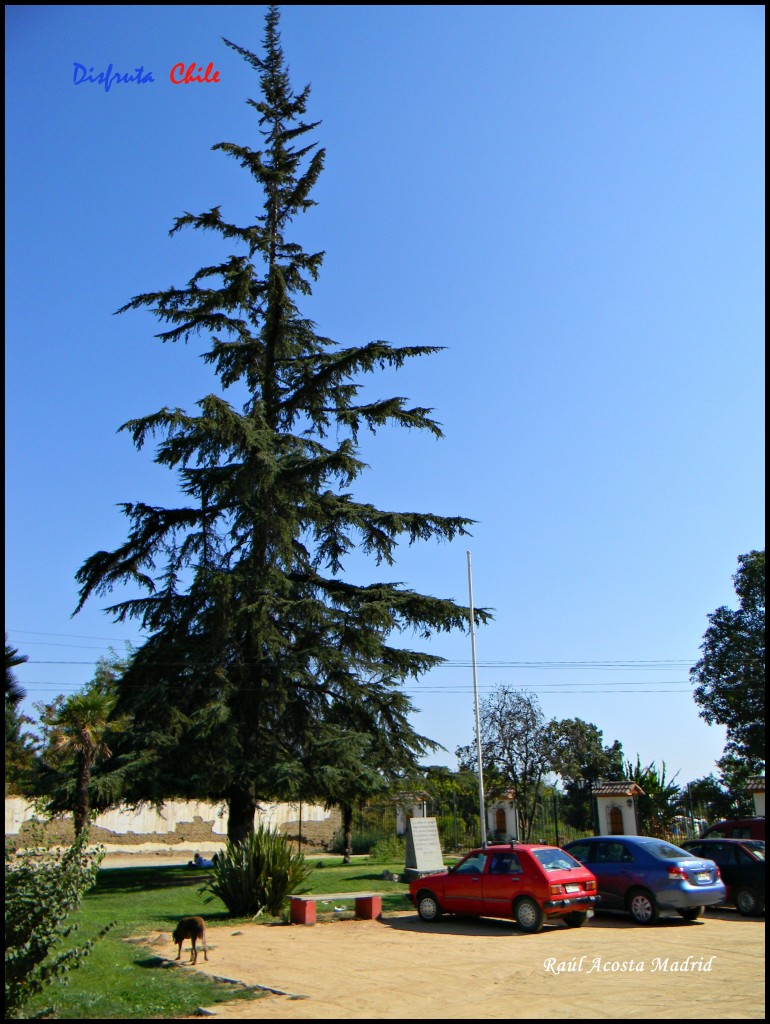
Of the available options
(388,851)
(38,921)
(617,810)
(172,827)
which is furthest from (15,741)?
(38,921)

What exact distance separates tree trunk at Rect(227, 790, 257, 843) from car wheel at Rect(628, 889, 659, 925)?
1184cm

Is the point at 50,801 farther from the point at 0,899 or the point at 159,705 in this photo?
the point at 0,899

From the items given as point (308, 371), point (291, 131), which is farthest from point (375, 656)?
point (291, 131)

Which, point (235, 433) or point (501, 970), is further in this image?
point (235, 433)

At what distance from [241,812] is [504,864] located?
11213mm

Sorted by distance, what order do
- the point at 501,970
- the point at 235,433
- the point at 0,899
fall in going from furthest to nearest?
the point at 235,433 → the point at 501,970 → the point at 0,899

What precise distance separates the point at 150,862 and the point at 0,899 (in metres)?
29.5

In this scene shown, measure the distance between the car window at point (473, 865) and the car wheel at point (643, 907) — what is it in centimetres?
285

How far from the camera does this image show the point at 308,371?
93.5 ft

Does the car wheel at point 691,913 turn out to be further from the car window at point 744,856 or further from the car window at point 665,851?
the car window at point 744,856

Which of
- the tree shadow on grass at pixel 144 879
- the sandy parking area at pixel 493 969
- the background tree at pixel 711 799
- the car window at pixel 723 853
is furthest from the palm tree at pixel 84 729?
the background tree at pixel 711 799

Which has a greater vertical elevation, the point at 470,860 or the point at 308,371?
the point at 308,371

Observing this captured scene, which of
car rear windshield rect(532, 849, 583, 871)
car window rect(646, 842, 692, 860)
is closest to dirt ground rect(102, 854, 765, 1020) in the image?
car rear windshield rect(532, 849, 583, 871)

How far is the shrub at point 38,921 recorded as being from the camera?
8305mm
